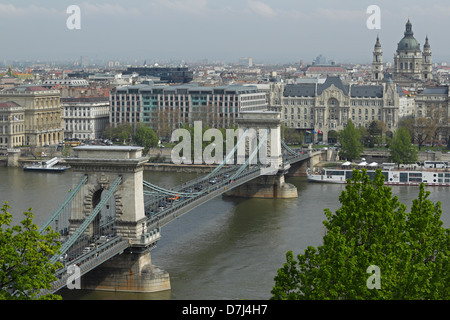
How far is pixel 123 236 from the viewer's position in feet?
62.1

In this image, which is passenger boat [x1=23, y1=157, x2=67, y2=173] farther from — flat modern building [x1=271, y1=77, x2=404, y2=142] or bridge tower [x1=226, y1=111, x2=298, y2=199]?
flat modern building [x1=271, y1=77, x2=404, y2=142]

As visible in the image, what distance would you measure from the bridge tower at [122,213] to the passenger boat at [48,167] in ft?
72.0

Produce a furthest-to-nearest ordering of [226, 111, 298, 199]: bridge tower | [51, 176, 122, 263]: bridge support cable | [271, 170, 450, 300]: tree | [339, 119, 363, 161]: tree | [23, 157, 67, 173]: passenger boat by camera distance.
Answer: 1. [339, 119, 363, 161]: tree
2. [23, 157, 67, 173]: passenger boat
3. [226, 111, 298, 199]: bridge tower
4. [51, 176, 122, 263]: bridge support cable
5. [271, 170, 450, 300]: tree

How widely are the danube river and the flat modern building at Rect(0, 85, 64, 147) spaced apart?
11730 mm

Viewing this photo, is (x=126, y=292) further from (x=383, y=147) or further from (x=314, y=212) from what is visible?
(x=383, y=147)

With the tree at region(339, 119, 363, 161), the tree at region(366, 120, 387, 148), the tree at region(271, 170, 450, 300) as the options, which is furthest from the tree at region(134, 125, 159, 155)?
the tree at region(271, 170, 450, 300)

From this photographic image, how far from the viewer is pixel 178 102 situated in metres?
54.0

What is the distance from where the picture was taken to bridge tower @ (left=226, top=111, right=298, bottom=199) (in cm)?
3356

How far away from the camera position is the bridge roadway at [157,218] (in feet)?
54.3

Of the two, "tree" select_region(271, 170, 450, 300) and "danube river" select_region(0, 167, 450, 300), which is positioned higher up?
"tree" select_region(271, 170, 450, 300)

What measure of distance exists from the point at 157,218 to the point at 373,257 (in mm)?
9035

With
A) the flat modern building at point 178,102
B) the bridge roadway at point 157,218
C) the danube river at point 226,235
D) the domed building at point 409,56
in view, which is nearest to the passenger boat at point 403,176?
the danube river at point 226,235
